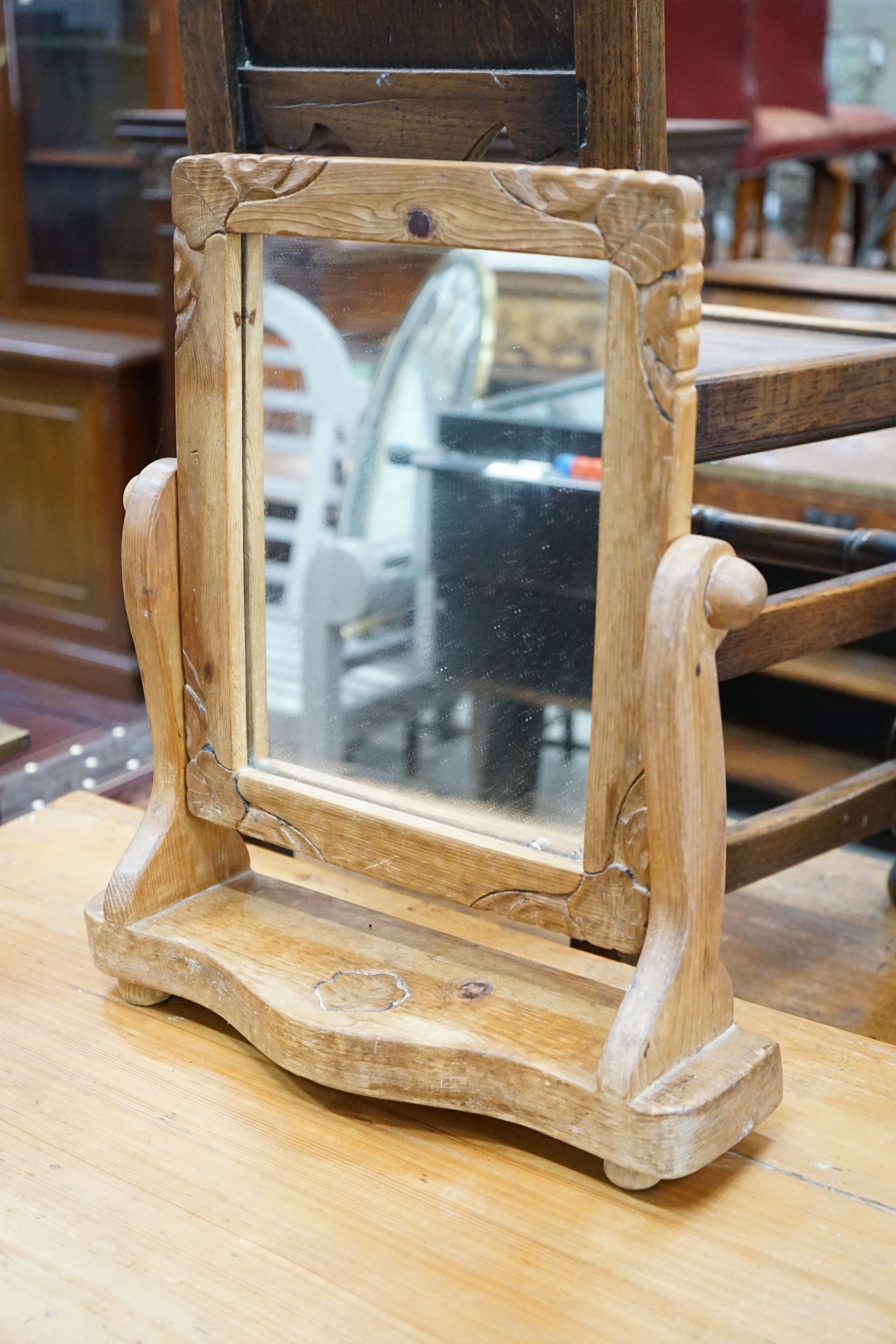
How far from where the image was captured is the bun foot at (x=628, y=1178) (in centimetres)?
61

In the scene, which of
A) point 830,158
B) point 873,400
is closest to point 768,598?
point 873,400

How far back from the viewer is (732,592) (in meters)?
0.56

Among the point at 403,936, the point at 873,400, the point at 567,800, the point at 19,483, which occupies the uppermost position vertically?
the point at 873,400

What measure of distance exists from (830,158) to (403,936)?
320 centimetres

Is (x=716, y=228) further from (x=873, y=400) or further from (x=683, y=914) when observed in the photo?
(x=683, y=914)

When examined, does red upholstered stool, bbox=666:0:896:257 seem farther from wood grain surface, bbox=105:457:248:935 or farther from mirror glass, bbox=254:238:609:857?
wood grain surface, bbox=105:457:248:935

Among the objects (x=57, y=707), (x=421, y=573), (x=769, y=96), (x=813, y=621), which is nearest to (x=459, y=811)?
(x=421, y=573)

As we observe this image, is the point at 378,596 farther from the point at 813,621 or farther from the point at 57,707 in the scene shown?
the point at 57,707

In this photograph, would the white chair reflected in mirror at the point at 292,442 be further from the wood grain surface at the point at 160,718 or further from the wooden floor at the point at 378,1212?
the wooden floor at the point at 378,1212

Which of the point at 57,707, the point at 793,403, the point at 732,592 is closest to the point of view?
the point at 732,592

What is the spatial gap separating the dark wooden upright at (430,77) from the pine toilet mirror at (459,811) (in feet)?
0.14

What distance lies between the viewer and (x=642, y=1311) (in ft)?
1.81

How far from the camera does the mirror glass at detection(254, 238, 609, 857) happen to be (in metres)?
0.67

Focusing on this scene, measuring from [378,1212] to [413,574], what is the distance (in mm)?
348
